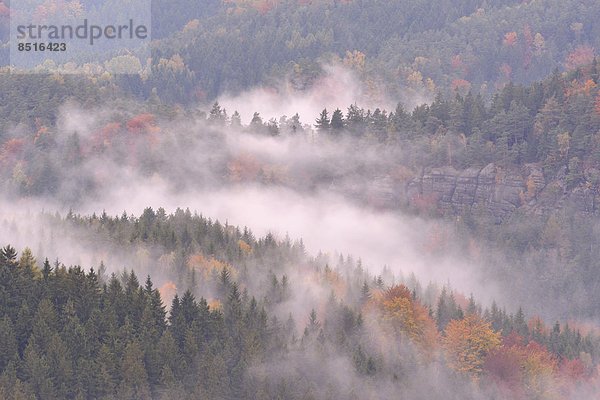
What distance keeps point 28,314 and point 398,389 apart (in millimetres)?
54992

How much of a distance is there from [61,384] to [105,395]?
219 inches

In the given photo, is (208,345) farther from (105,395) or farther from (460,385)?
(460,385)

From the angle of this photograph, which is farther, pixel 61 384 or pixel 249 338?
pixel 249 338

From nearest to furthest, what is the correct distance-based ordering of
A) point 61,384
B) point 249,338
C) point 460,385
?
1. point 61,384
2. point 249,338
3. point 460,385

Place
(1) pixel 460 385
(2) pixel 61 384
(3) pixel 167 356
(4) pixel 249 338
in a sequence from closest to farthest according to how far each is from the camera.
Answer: (2) pixel 61 384
(3) pixel 167 356
(4) pixel 249 338
(1) pixel 460 385

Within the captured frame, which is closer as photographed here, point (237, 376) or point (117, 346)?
point (117, 346)

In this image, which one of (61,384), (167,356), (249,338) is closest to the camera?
(61,384)

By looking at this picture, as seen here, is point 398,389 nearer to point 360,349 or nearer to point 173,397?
point 360,349

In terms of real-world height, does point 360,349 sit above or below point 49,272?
below

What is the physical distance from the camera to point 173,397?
162 metres

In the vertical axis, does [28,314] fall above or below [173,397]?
above

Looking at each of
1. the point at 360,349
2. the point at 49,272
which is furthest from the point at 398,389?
the point at 49,272

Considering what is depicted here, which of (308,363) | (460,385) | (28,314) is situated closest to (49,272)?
(28,314)

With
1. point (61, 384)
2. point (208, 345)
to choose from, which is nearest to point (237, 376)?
point (208, 345)
